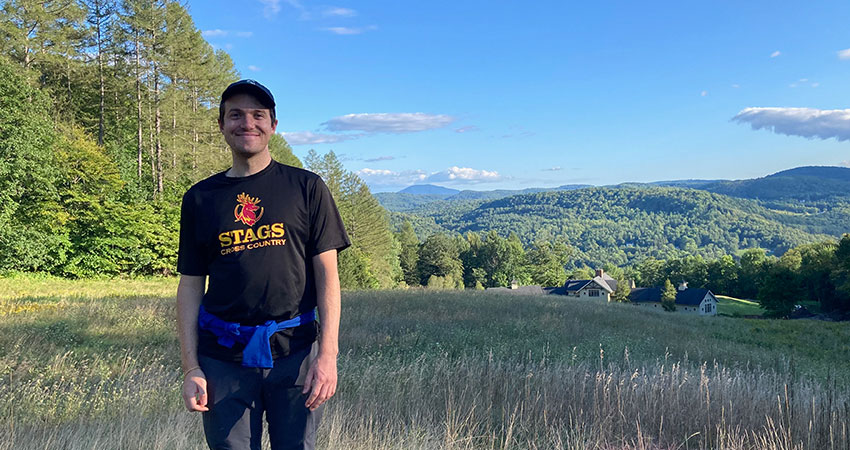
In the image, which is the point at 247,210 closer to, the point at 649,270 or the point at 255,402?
the point at 255,402

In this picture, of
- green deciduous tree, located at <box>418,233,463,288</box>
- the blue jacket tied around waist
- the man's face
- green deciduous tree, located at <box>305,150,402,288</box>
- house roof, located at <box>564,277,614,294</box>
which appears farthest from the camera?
house roof, located at <box>564,277,614,294</box>

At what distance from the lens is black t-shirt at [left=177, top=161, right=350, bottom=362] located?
2.05 meters

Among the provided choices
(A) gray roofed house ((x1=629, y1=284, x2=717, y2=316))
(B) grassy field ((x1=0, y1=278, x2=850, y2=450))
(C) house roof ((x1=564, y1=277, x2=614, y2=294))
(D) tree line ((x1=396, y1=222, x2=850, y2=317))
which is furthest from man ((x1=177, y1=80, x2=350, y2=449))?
(C) house roof ((x1=564, y1=277, x2=614, y2=294))

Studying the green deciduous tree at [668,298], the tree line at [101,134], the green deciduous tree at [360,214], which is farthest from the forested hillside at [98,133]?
the green deciduous tree at [668,298]

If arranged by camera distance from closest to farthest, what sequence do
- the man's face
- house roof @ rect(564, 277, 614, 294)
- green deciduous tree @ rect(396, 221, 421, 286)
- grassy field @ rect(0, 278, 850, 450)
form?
the man's face < grassy field @ rect(0, 278, 850, 450) < green deciduous tree @ rect(396, 221, 421, 286) < house roof @ rect(564, 277, 614, 294)

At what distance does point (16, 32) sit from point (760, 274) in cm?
8787

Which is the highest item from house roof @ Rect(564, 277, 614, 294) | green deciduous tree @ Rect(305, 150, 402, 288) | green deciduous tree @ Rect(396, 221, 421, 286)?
green deciduous tree @ Rect(305, 150, 402, 288)

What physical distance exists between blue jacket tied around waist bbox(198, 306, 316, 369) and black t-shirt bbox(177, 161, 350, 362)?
3cm

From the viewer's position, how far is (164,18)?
82.7ft

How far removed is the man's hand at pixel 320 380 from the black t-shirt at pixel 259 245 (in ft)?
0.44

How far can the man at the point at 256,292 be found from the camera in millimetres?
2053

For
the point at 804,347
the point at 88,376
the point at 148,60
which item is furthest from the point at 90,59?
the point at 804,347

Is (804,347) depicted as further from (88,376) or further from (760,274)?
(760,274)

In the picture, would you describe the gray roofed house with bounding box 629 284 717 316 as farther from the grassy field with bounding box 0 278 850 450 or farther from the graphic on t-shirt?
the graphic on t-shirt
